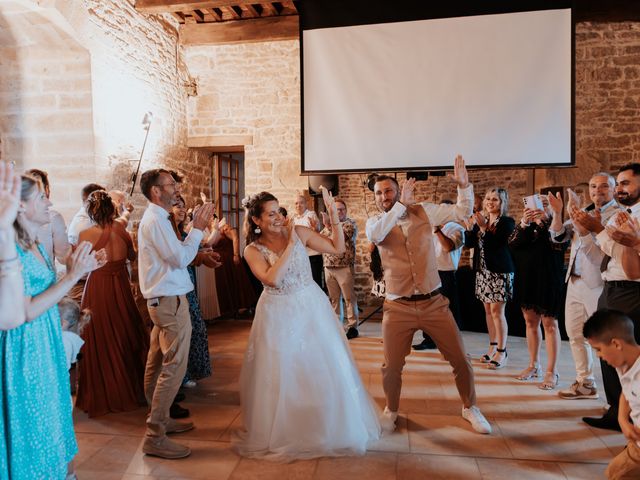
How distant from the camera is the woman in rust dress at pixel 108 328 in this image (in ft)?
10.5

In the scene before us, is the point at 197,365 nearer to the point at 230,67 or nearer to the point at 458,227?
the point at 458,227

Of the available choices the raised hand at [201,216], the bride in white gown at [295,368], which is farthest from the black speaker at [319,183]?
the raised hand at [201,216]

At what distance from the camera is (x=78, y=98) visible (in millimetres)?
4773

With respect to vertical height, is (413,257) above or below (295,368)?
above

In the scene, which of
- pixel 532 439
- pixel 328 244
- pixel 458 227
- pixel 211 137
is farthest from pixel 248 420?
pixel 211 137

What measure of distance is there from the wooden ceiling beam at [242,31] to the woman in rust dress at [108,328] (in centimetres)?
477

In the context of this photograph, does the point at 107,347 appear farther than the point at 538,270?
No

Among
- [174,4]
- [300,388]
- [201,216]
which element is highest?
[174,4]

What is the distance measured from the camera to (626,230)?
2207 mm

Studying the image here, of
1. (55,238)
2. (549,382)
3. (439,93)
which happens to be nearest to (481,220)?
(549,382)

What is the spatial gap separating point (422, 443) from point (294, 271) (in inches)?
50.4

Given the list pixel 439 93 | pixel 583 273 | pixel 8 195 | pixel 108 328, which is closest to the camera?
pixel 8 195

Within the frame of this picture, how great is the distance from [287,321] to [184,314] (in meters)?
0.63

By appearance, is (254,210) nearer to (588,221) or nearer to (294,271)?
(294,271)
